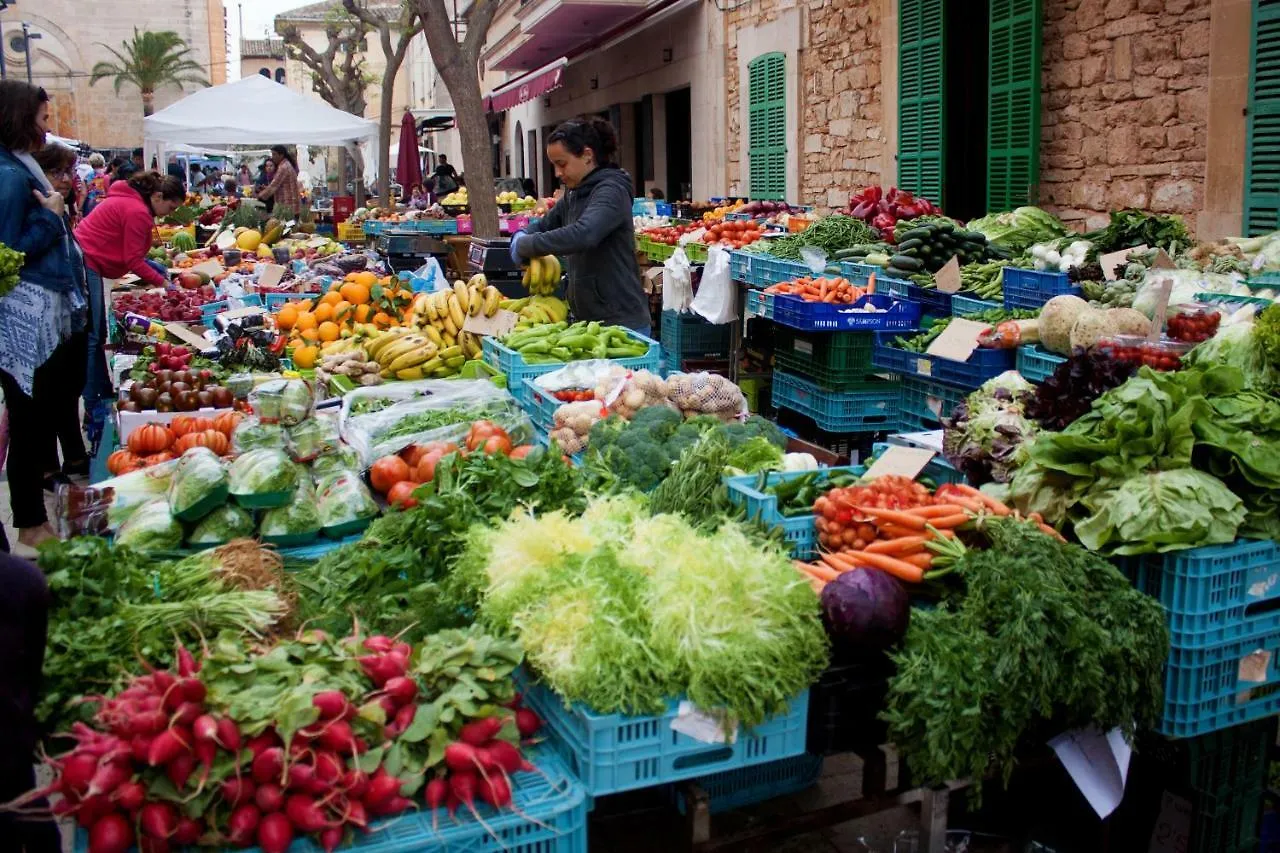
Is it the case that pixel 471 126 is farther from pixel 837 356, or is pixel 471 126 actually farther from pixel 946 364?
pixel 946 364

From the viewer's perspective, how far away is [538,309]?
20.9 feet

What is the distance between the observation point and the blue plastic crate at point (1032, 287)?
5719 millimetres

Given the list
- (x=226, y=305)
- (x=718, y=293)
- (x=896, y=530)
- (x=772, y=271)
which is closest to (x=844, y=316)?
(x=772, y=271)

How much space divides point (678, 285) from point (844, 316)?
10.8ft

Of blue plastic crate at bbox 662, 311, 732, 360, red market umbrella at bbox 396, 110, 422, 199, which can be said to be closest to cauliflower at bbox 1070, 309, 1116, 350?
blue plastic crate at bbox 662, 311, 732, 360

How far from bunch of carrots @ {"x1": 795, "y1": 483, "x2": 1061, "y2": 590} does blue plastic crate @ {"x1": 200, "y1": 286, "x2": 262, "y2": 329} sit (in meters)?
6.39

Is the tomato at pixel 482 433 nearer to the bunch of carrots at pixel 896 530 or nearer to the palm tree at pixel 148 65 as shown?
the bunch of carrots at pixel 896 530

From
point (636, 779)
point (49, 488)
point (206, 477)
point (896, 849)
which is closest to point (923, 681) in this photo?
point (636, 779)

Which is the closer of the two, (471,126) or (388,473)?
(388,473)

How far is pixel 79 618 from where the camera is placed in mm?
2764

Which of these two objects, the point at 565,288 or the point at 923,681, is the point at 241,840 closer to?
the point at 923,681

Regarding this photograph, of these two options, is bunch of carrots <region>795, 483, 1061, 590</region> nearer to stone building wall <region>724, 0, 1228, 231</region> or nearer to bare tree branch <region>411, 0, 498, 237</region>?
stone building wall <region>724, 0, 1228, 231</region>

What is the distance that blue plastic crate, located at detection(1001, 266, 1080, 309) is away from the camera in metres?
5.72

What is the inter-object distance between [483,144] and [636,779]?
10147mm
